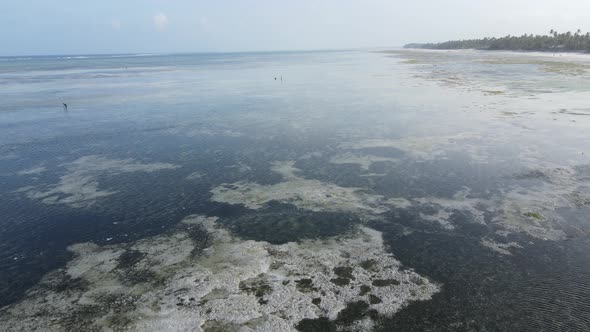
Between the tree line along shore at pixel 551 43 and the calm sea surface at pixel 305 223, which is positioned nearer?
the calm sea surface at pixel 305 223

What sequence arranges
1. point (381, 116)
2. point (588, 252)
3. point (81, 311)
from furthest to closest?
1. point (381, 116)
2. point (588, 252)
3. point (81, 311)

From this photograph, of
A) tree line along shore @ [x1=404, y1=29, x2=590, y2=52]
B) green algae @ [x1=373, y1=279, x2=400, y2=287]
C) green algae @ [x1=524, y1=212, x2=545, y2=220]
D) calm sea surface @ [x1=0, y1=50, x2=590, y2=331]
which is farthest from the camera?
tree line along shore @ [x1=404, y1=29, x2=590, y2=52]

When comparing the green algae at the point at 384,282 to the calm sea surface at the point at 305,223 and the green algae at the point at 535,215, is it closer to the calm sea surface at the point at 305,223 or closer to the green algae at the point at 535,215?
the calm sea surface at the point at 305,223

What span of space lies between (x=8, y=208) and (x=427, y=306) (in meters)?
14.0

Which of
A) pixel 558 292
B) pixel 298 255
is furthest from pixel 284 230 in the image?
pixel 558 292

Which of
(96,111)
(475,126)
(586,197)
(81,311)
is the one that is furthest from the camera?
(96,111)

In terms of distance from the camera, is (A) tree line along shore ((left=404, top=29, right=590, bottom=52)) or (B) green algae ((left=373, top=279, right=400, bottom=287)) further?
(A) tree line along shore ((left=404, top=29, right=590, bottom=52))

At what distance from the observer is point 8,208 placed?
527 inches

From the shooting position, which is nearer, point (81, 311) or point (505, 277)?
point (81, 311)

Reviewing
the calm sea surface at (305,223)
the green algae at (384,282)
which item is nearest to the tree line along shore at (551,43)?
the calm sea surface at (305,223)

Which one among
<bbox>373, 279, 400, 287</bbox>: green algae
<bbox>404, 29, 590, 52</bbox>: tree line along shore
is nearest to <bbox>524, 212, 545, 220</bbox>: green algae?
<bbox>373, 279, 400, 287</bbox>: green algae

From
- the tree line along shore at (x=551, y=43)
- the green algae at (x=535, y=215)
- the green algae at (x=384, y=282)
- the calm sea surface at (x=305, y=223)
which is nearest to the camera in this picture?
the calm sea surface at (x=305, y=223)

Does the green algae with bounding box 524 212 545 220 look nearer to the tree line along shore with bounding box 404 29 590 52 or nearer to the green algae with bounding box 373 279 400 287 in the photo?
the green algae with bounding box 373 279 400 287

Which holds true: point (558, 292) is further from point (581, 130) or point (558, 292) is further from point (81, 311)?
point (581, 130)
